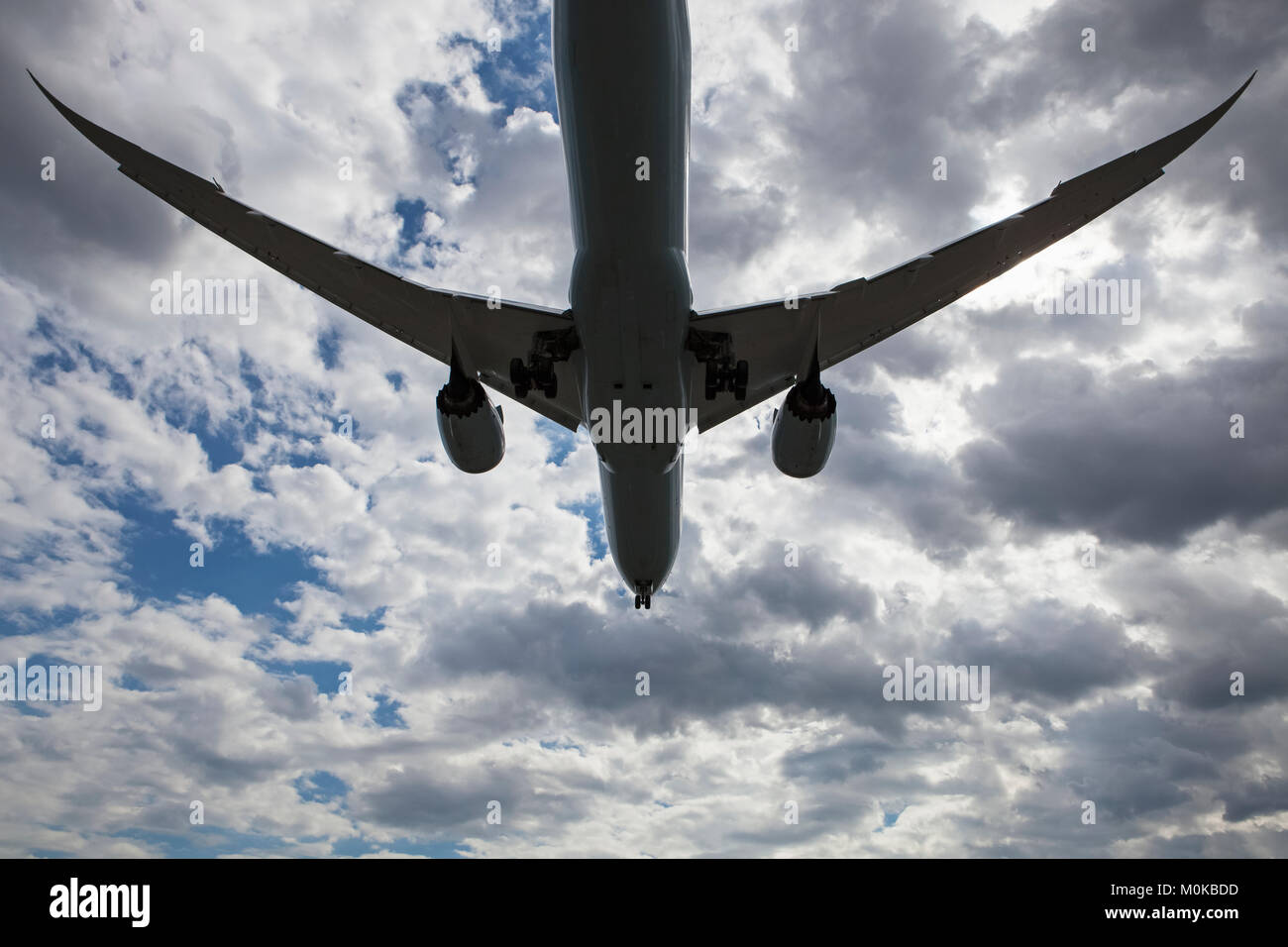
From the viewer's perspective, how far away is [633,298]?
15.1 m

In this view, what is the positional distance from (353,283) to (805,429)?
465 inches

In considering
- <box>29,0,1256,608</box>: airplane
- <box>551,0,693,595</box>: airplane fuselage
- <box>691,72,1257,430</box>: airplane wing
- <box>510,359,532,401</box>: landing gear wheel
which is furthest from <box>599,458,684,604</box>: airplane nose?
<box>510,359,532,401</box>: landing gear wheel

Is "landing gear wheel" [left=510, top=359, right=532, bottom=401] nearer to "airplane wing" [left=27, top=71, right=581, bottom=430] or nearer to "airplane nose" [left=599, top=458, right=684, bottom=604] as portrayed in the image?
"airplane wing" [left=27, top=71, right=581, bottom=430]

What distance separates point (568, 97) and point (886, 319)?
11245mm

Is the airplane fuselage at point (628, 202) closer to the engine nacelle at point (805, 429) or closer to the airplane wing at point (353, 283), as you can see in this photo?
the airplane wing at point (353, 283)

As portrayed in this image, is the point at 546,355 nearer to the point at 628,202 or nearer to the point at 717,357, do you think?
the point at 717,357

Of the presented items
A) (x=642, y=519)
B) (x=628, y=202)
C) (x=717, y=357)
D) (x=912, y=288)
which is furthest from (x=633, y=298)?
(x=642, y=519)

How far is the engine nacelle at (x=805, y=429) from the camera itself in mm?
18844

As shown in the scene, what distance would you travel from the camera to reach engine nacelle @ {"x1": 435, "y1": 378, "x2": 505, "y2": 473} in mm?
19094

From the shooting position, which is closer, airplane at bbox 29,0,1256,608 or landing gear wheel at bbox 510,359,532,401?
airplane at bbox 29,0,1256,608

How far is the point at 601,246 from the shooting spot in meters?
14.5

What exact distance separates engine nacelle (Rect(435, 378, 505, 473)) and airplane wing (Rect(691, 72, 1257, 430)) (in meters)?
5.35
